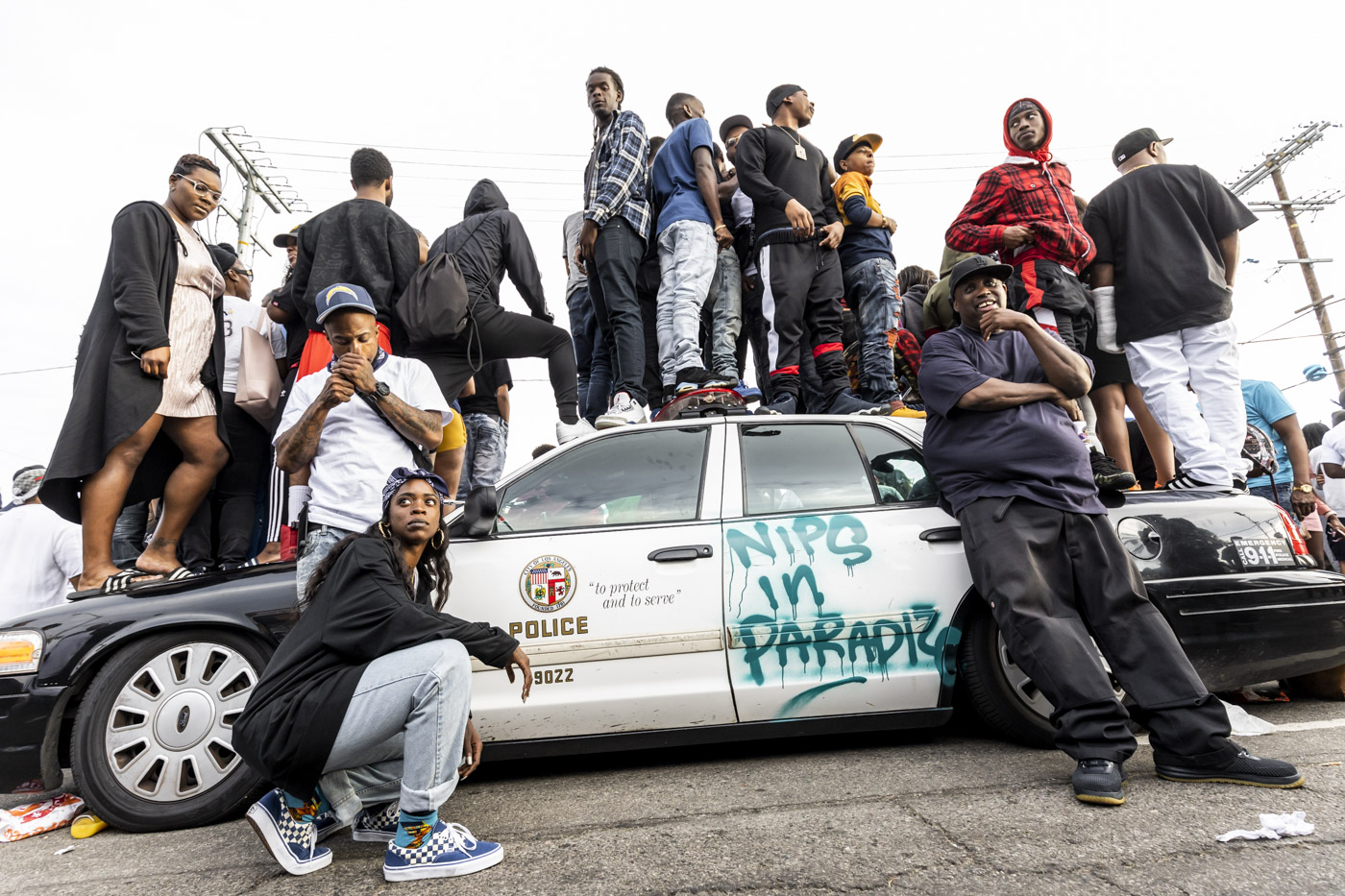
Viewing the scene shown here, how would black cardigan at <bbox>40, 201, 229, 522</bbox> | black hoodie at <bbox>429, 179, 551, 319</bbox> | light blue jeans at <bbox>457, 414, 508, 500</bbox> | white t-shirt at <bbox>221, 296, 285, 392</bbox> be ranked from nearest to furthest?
1. black cardigan at <bbox>40, 201, 229, 522</bbox>
2. white t-shirt at <bbox>221, 296, 285, 392</bbox>
3. black hoodie at <bbox>429, 179, 551, 319</bbox>
4. light blue jeans at <bbox>457, 414, 508, 500</bbox>

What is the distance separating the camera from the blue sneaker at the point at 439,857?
217 cm

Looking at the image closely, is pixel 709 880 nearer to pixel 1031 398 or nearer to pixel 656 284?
pixel 1031 398

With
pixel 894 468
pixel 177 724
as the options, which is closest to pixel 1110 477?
pixel 894 468

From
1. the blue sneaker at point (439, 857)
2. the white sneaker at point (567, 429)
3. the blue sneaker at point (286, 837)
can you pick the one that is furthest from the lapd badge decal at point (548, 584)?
the white sneaker at point (567, 429)

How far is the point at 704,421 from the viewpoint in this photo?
351 cm

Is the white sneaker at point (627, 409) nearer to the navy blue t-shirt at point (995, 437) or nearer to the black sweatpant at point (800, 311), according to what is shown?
the black sweatpant at point (800, 311)

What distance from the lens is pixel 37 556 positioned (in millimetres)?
4375

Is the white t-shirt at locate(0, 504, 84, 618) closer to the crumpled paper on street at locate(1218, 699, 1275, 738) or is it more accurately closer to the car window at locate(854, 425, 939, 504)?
the car window at locate(854, 425, 939, 504)

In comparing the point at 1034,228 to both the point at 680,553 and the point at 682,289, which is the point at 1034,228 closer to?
the point at 682,289

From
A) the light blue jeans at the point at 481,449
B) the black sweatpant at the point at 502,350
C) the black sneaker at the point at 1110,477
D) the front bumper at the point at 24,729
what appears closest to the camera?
the front bumper at the point at 24,729

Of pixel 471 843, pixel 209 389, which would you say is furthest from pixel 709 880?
pixel 209 389

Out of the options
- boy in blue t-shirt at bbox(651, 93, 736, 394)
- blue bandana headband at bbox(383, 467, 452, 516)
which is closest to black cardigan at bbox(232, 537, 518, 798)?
blue bandana headband at bbox(383, 467, 452, 516)

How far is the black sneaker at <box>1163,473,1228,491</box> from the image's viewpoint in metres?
3.51

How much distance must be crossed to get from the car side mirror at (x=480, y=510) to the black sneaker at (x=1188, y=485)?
2945mm
